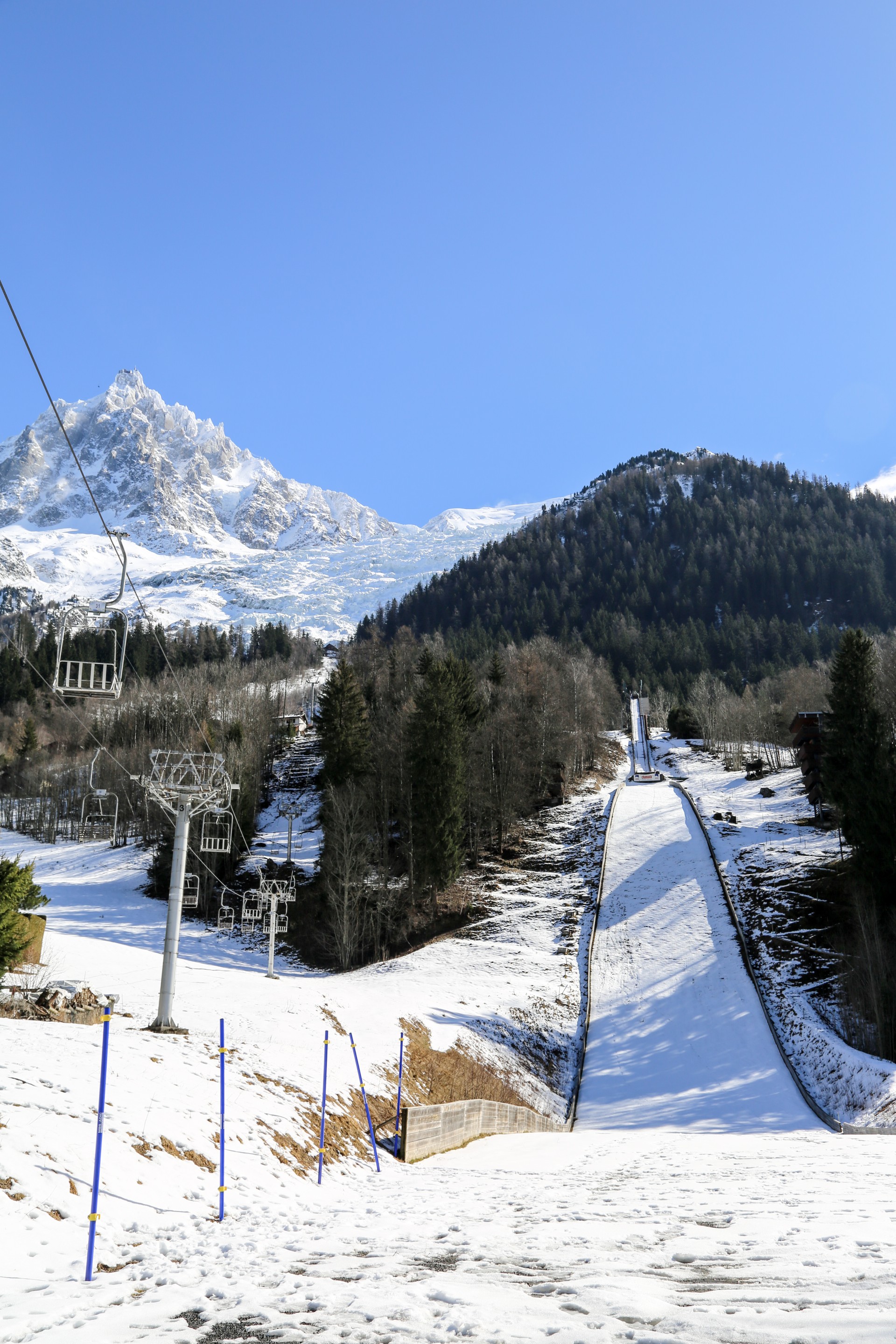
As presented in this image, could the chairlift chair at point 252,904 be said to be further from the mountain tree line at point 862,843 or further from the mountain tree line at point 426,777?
the mountain tree line at point 862,843

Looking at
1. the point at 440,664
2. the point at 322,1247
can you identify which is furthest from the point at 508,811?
the point at 322,1247

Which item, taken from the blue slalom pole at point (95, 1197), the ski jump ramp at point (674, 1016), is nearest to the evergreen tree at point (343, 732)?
the ski jump ramp at point (674, 1016)

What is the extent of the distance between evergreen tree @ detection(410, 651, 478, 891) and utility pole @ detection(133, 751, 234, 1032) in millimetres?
28202

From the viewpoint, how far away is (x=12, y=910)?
1898cm

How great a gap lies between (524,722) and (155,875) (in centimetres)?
3181

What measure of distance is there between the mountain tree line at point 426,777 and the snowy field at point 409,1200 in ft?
53.8

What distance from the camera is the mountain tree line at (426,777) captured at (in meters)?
46.1

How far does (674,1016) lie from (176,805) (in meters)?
23.4

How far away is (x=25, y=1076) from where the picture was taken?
35.3 feet

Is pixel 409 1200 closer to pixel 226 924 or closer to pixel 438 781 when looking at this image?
pixel 438 781

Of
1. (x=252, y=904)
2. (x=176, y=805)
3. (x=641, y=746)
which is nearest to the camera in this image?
(x=176, y=805)

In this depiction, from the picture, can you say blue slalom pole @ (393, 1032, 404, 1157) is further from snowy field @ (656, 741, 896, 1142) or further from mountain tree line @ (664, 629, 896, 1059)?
mountain tree line @ (664, 629, 896, 1059)

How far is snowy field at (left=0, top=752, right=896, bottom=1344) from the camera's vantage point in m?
5.79

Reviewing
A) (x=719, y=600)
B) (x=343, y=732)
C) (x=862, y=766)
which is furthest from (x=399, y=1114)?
(x=719, y=600)
